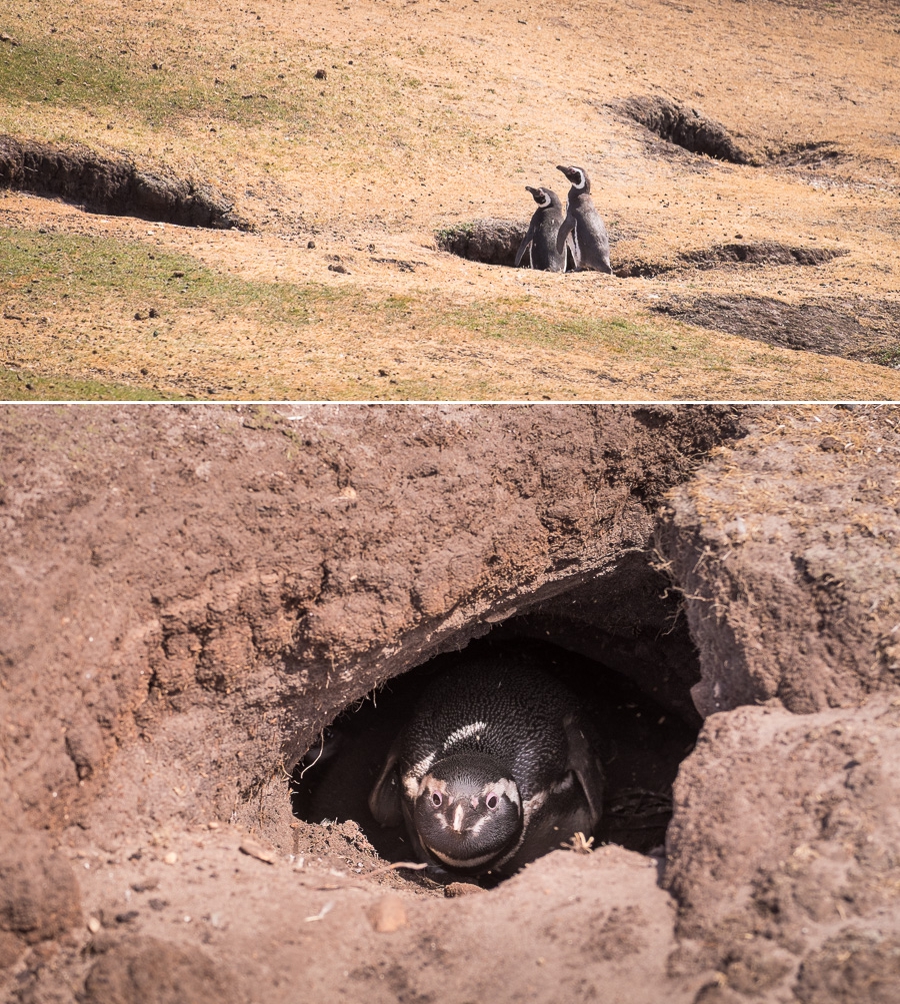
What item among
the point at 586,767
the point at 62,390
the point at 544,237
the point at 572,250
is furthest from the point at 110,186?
the point at 586,767

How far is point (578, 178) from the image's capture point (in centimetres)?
1046

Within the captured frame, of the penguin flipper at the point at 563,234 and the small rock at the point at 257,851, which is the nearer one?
the small rock at the point at 257,851

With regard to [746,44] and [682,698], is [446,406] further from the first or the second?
[746,44]

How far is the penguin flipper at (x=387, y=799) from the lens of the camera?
19.6 feet

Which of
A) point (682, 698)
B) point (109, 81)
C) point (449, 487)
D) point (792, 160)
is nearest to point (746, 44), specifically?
point (792, 160)

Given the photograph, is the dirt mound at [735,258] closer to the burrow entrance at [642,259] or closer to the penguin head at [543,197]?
the burrow entrance at [642,259]

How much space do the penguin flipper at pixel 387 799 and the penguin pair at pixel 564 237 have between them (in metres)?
5.34

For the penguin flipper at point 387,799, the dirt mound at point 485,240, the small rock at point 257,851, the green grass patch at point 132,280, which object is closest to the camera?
the small rock at point 257,851

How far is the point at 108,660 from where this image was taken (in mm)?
3906

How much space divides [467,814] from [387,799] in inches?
36.1

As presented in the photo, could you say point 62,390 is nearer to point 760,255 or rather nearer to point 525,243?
point 525,243

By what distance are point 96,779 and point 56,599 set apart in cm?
71

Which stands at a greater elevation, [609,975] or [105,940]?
[609,975]

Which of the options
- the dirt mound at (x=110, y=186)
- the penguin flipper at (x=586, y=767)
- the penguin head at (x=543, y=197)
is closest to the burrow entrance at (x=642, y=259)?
the penguin head at (x=543, y=197)
